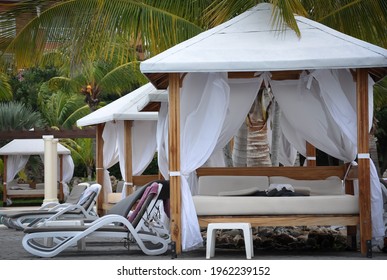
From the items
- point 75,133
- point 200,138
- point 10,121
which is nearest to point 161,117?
point 200,138

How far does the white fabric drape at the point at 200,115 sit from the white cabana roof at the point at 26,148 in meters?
17.3

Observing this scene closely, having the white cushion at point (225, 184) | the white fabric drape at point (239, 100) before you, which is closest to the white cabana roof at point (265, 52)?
the white fabric drape at point (239, 100)

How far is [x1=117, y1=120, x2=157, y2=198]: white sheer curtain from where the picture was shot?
50.6 feet

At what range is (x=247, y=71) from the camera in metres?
9.26

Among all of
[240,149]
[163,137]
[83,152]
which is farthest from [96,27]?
[83,152]

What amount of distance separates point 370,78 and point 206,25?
443 cm

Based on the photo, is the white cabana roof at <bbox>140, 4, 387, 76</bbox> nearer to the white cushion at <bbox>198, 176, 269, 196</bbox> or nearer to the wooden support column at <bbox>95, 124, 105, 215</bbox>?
the white cushion at <bbox>198, 176, 269, 196</bbox>

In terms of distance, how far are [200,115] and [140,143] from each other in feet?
21.0

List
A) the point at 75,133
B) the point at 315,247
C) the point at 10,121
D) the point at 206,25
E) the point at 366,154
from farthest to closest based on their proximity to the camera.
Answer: the point at 10,121 < the point at 75,133 < the point at 206,25 < the point at 315,247 < the point at 366,154

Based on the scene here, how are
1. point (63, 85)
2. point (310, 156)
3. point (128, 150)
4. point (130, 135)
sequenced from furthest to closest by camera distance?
point (63, 85) → point (130, 135) → point (128, 150) → point (310, 156)

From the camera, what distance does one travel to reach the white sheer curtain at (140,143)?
1541 centimetres

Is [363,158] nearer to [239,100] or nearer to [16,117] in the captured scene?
[239,100]

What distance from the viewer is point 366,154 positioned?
29.0ft
